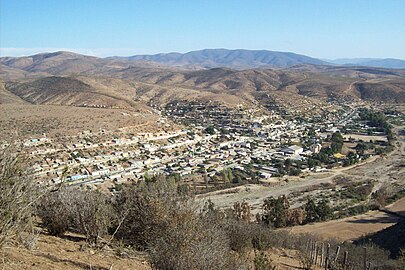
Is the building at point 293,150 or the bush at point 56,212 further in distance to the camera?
the building at point 293,150

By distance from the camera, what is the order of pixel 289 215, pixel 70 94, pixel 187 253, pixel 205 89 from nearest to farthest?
pixel 187 253, pixel 289 215, pixel 70 94, pixel 205 89

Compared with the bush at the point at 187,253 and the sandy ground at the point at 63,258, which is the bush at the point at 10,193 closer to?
the sandy ground at the point at 63,258

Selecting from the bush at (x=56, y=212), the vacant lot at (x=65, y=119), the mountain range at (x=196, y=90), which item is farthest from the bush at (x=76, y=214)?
the mountain range at (x=196, y=90)

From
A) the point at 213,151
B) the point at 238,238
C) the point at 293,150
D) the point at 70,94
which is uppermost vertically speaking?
the point at 70,94

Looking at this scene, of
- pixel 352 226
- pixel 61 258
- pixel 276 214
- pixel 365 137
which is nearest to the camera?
pixel 61 258

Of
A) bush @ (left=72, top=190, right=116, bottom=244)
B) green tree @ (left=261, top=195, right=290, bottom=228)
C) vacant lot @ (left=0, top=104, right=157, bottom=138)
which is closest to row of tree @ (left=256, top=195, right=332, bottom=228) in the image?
green tree @ (left=261, top=195, right=290, bottom=228)

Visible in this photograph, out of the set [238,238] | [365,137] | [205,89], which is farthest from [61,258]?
[205,89]

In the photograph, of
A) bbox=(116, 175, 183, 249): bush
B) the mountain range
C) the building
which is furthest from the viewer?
the mountain range

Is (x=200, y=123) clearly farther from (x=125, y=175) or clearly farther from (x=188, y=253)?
(x=188, y=253)

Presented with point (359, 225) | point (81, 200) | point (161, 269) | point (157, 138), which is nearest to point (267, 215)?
point (359, 225)

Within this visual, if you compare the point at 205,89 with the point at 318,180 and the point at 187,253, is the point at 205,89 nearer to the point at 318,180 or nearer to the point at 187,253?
the point at 318,180

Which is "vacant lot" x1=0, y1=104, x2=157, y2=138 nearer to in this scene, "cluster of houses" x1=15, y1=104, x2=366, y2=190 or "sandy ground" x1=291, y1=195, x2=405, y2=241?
"cluster of houses" x1=15, y1=104, x2=366, y2=190

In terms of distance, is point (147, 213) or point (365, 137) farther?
point (365, 137)
